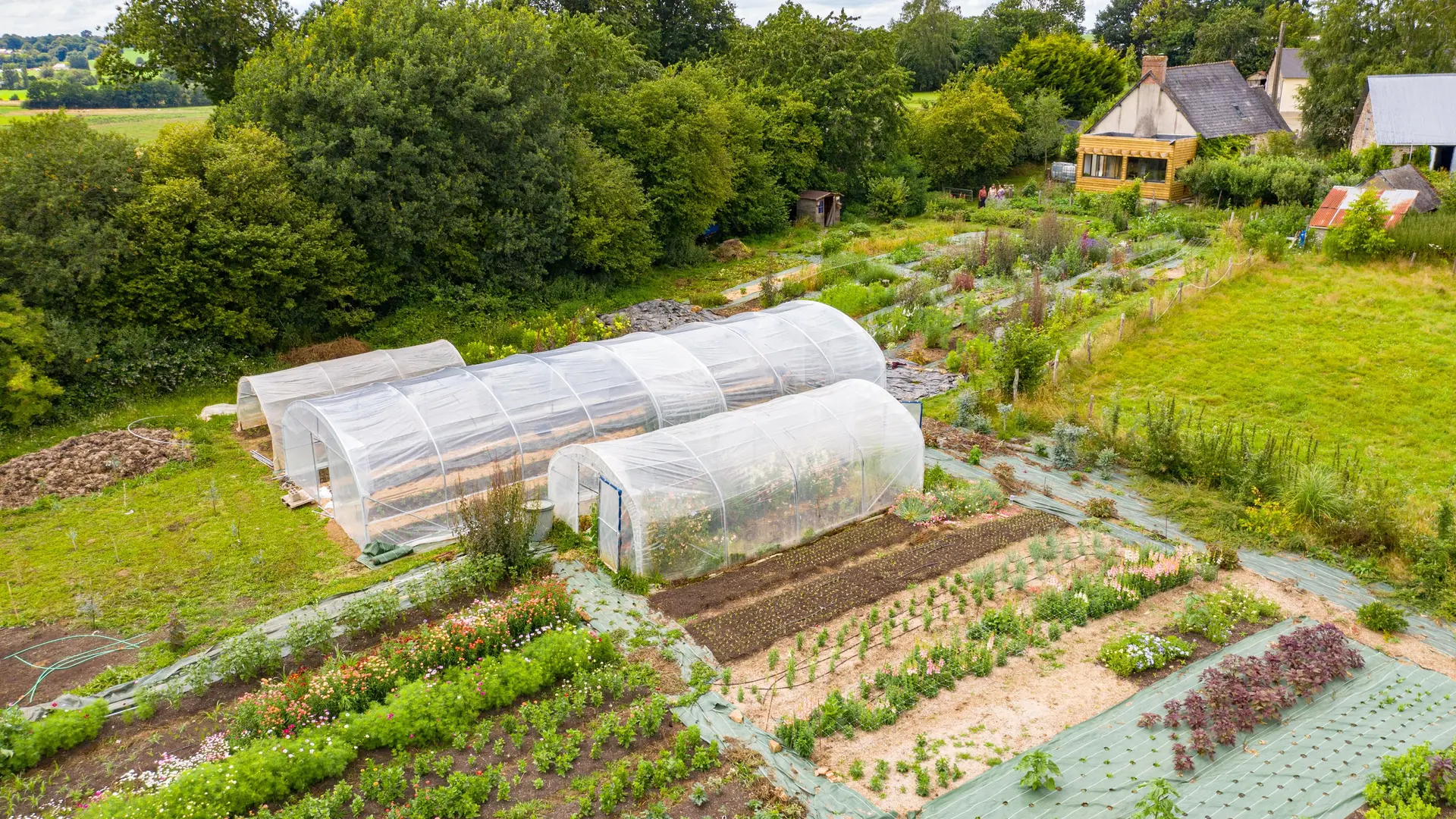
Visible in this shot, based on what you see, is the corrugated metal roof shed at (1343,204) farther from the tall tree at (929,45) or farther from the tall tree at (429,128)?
the tall tree at (929,45)

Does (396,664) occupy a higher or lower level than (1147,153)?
lower

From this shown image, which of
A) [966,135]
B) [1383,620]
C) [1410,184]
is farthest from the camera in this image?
[966,135]

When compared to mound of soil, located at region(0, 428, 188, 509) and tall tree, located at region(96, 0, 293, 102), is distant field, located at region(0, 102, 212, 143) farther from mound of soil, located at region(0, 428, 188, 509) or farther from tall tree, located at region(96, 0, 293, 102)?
mound of soil, located at region(0, 428, 188, 509)

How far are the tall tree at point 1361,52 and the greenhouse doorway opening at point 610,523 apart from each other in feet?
131

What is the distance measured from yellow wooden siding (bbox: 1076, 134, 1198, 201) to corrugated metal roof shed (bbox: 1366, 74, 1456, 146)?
632 centimetres

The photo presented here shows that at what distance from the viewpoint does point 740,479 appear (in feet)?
43.1

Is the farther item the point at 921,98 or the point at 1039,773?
the point at 921,98

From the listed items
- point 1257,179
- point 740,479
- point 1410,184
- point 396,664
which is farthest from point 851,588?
point 1257,179

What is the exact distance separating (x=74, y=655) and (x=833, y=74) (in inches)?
1390

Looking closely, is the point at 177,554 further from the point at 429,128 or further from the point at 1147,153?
the point at 1147,153

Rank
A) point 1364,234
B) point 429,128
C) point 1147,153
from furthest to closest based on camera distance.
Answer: point 1147,153 < point 1364,234 < point 429,128

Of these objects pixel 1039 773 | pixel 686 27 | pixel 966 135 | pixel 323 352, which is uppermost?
pixel 686 27

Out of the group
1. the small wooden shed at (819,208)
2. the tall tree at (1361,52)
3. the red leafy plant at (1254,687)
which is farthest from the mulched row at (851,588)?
the tall tree at (1361,52)

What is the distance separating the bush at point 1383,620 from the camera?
11.3 m
